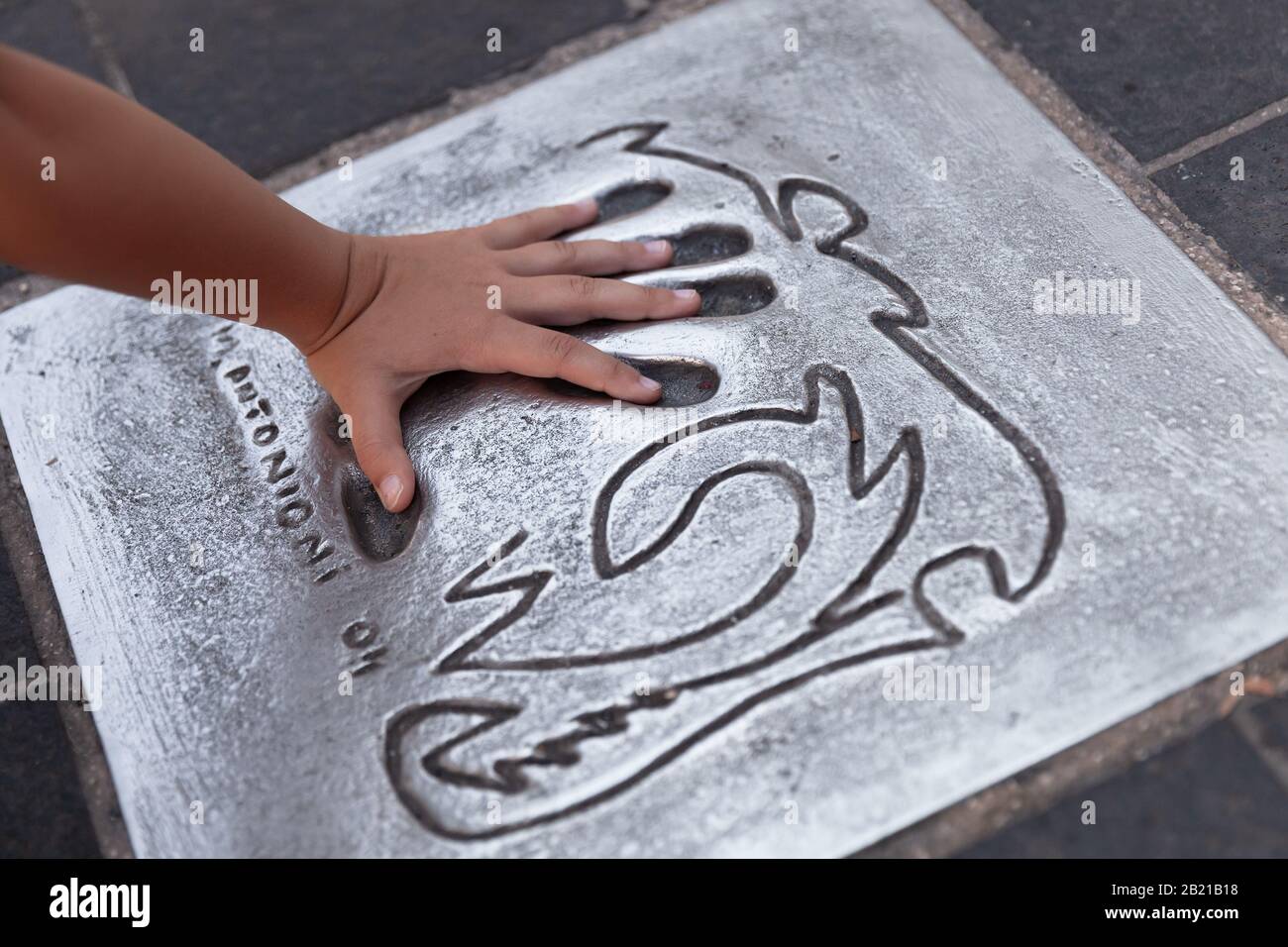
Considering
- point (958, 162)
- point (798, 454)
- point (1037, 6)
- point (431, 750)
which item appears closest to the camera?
point (431, 750)

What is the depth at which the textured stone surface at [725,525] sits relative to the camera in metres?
1.03

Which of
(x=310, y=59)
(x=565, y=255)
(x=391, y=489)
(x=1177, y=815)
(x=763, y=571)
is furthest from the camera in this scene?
(x=310, y=59)

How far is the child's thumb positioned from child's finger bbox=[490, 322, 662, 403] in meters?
0.13

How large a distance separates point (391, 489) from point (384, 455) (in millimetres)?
38

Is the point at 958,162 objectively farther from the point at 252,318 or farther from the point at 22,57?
the point at 22,57

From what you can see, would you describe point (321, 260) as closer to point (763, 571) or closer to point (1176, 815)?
point (763, 571)

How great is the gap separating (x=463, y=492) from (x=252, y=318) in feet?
0.90

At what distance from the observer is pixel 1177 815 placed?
3.24 ft

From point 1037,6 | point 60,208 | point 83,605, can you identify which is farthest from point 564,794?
point 1037,6

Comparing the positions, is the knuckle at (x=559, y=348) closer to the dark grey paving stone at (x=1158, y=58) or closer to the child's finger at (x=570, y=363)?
the child's finger at (x=570, y=363)

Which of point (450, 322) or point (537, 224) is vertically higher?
point (537, 224)

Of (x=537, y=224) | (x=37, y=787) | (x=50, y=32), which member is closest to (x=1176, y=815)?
(x=537, y=224)

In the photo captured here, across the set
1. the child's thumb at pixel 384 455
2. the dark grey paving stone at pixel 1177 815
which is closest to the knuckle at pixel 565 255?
the child's thumb at pixel 384 455
